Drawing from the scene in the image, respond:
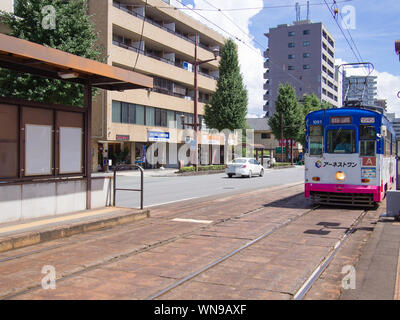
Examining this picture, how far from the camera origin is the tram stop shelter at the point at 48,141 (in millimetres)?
8273

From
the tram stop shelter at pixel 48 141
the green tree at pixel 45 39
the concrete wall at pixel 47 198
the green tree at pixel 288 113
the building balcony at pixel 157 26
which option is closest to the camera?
the tram stop shelter at pixel 48 141

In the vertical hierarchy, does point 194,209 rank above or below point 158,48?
below

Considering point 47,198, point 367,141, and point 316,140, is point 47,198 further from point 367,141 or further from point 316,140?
point 367,141

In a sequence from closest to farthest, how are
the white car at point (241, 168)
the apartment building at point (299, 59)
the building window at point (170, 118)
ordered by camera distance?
the white car at point (241, 168) < the building window at point (170, 118) < the apartment building at point (299, 59)

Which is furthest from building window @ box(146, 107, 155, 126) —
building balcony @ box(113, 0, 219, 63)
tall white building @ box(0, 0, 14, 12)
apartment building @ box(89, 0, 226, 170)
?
tall white building @ box(0, 0, 14, 12)

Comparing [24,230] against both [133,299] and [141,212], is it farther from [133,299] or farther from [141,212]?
[133,299]

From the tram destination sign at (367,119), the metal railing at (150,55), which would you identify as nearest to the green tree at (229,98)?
the metal railing at (150,55)

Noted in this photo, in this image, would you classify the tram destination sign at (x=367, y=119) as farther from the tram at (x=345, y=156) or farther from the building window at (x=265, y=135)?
the building window at (x=265, y=135)

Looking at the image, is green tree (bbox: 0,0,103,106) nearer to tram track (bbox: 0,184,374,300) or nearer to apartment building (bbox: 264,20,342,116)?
tram track (bbox: 0,184,374,300)

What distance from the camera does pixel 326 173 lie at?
508 inches

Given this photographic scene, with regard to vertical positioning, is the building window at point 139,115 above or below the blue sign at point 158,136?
above

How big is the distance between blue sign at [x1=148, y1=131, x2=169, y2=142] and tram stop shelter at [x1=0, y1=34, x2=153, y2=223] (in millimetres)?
29979

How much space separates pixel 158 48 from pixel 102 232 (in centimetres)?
3802

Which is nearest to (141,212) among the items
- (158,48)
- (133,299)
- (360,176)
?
(133,299)
